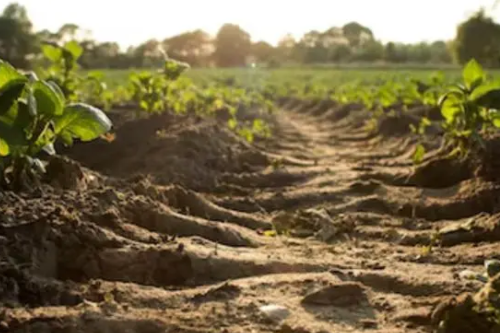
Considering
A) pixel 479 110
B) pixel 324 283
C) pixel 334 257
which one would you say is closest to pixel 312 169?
pixel 479 110

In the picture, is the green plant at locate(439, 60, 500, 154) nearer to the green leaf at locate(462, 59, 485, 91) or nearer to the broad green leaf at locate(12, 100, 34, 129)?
the green leaf at locate(462, 59, 485, 91)

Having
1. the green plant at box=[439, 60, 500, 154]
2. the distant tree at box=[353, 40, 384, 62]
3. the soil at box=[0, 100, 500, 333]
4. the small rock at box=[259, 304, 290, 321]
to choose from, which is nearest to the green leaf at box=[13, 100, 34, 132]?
the soil at box=[0, 100, 500, 333]

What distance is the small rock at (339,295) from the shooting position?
9.58ft

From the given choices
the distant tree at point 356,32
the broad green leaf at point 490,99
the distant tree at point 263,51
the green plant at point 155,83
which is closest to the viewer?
the broad green leaf at point 490,99

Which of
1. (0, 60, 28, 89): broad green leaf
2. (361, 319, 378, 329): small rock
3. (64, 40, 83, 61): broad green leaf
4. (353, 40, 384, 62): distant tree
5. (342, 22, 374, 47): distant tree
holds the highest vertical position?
(342, 22, 374, 47): distant tree

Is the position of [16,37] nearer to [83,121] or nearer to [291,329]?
[83,121]

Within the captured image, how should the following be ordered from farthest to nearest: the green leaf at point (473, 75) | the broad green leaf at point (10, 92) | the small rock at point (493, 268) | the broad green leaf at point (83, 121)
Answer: the green leaf at point (473, 75) < the broad green leaf at point (83, 121) < the broad green leaf at point (10, 92) < the small rock at point (493, 268)

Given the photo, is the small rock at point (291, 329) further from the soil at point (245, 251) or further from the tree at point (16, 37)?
the tree at point (16, 37)

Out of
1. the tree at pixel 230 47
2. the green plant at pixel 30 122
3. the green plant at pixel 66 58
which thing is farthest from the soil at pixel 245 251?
the tree at pixel 230 47

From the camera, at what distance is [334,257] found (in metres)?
3.73

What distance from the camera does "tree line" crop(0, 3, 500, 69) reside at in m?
39.7

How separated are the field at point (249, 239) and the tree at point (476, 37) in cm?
3914

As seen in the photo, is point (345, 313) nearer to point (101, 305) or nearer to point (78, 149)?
point (101, 305)

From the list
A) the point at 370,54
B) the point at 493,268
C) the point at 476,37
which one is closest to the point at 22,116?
the point at 493,268
